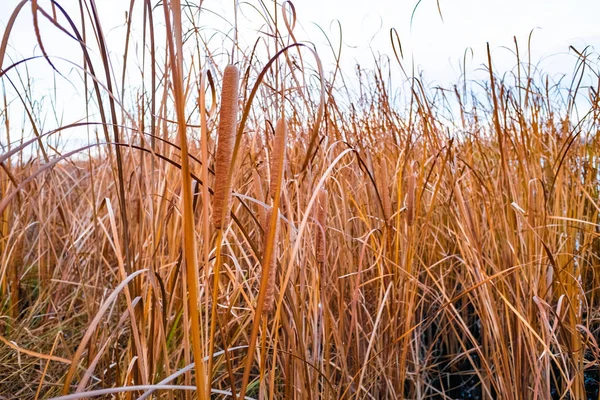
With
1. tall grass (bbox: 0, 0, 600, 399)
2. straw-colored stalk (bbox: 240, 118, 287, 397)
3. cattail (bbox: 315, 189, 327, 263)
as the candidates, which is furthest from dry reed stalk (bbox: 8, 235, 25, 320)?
straw-colored stalk (bbox: 240, 118, 287, 397)

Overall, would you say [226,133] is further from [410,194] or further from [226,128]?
[410,194]

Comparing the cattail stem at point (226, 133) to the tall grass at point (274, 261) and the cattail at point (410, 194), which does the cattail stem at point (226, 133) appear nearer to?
the tall grass at point (274, 261)

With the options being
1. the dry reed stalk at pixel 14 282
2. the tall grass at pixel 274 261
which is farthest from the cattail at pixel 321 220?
the dry reed stalk at pixel 14 282

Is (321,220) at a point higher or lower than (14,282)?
higher

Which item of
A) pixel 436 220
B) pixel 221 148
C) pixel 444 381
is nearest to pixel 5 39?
pixel 221 148

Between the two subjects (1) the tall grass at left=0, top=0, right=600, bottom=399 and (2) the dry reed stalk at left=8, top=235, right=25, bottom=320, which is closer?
(1) the tall grass at left=0, top=0, right=600, bottom=399

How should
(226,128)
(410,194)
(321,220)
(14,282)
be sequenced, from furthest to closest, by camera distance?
1. (14,282)
2. (410,194)
3. (321,220)
4. (226,128)

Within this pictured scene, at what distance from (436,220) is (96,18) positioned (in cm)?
173

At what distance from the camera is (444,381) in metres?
1.67

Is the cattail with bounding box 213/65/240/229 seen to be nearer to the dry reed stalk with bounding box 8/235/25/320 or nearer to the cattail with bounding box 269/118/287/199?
the cattail with bounding box 269/118/287/199

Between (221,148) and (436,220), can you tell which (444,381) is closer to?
(436,220)

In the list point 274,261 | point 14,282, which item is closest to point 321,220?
point 274,261

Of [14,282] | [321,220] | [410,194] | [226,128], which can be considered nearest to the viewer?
[226,128]

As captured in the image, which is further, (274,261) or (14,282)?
(14,282)
